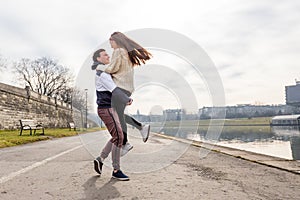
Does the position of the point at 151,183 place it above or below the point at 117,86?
below

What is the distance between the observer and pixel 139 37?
4312 mm

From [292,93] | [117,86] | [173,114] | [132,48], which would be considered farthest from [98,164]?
[292,93]

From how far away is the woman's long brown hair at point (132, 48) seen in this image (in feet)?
12.6

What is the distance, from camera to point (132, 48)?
3.88 meters

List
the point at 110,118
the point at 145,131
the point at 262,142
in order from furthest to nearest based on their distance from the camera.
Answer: the point at 262,142 < the point at 145,131 < the point at 110,118

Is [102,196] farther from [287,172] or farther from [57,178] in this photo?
[287,172]

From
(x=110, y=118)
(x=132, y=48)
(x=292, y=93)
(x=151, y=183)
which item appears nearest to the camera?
(x=151, y=183)

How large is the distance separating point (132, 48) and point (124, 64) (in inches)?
13.3

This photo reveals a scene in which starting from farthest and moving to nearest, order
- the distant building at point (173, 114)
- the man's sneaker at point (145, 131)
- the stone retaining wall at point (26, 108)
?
1. the stone retaining wall at point (26, 108)
2. the distant building at point (173, 114)
3. the man's sneaker at point (145, 131)

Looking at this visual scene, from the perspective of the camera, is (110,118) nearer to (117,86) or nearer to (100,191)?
(117,86)

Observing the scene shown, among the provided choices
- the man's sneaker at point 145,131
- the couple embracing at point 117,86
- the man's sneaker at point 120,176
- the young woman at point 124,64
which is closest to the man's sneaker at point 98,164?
the couple embracing at point 117,86

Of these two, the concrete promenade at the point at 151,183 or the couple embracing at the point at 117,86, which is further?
the couple embracing at the point at 117,86

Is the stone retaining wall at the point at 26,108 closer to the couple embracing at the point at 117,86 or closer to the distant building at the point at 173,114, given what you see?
the distant building at the point at 173,114

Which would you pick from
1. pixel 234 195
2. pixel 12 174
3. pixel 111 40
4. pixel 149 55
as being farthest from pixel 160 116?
pixel 12 174
